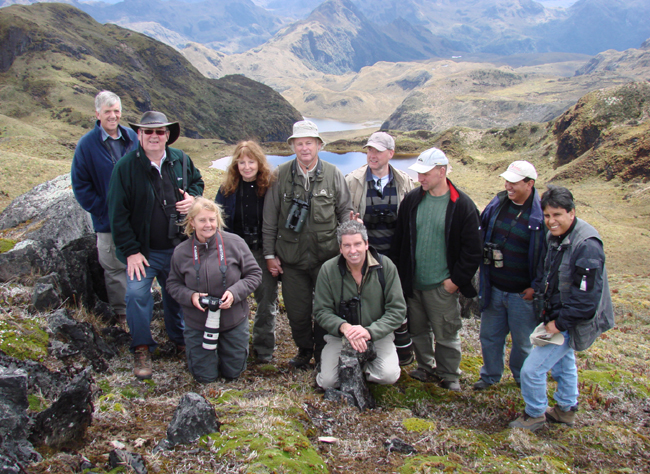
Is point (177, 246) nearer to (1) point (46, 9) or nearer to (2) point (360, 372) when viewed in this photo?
(2) point (360, 372)

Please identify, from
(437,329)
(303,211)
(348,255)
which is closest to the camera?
(348,255)

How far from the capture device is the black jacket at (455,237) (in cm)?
500

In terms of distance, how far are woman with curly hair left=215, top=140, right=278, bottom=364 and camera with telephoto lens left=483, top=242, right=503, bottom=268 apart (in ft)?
9.82

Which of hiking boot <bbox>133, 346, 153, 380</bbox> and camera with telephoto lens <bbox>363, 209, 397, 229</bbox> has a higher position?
camera with telephoto lens <bbox>363, 209, 397, 229</bbox>

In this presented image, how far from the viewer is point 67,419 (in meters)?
3.15

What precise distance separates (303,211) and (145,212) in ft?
6.54

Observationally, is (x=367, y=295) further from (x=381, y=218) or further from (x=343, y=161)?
(x=343, y=161)

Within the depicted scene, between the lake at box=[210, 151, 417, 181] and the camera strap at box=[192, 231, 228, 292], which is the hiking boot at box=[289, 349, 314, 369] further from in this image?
the lake at box=[210, 151, 417, 181]

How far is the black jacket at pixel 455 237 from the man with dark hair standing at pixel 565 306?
804 millimetres

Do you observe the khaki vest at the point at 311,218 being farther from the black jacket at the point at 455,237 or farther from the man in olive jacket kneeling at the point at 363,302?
the black jacket at the point at 455,237

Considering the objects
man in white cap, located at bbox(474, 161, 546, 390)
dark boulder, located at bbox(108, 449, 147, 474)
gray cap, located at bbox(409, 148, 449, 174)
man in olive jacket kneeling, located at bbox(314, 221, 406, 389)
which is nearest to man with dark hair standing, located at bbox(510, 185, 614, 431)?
man in white cap, located at bbox(474, 161, 546, 390)

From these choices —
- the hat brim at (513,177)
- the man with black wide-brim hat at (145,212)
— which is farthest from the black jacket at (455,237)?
the man with black wide-brim hat at (145,212)

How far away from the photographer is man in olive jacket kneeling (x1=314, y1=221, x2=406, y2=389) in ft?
16.2

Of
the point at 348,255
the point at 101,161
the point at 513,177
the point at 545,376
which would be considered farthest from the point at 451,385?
the point at 101,161
